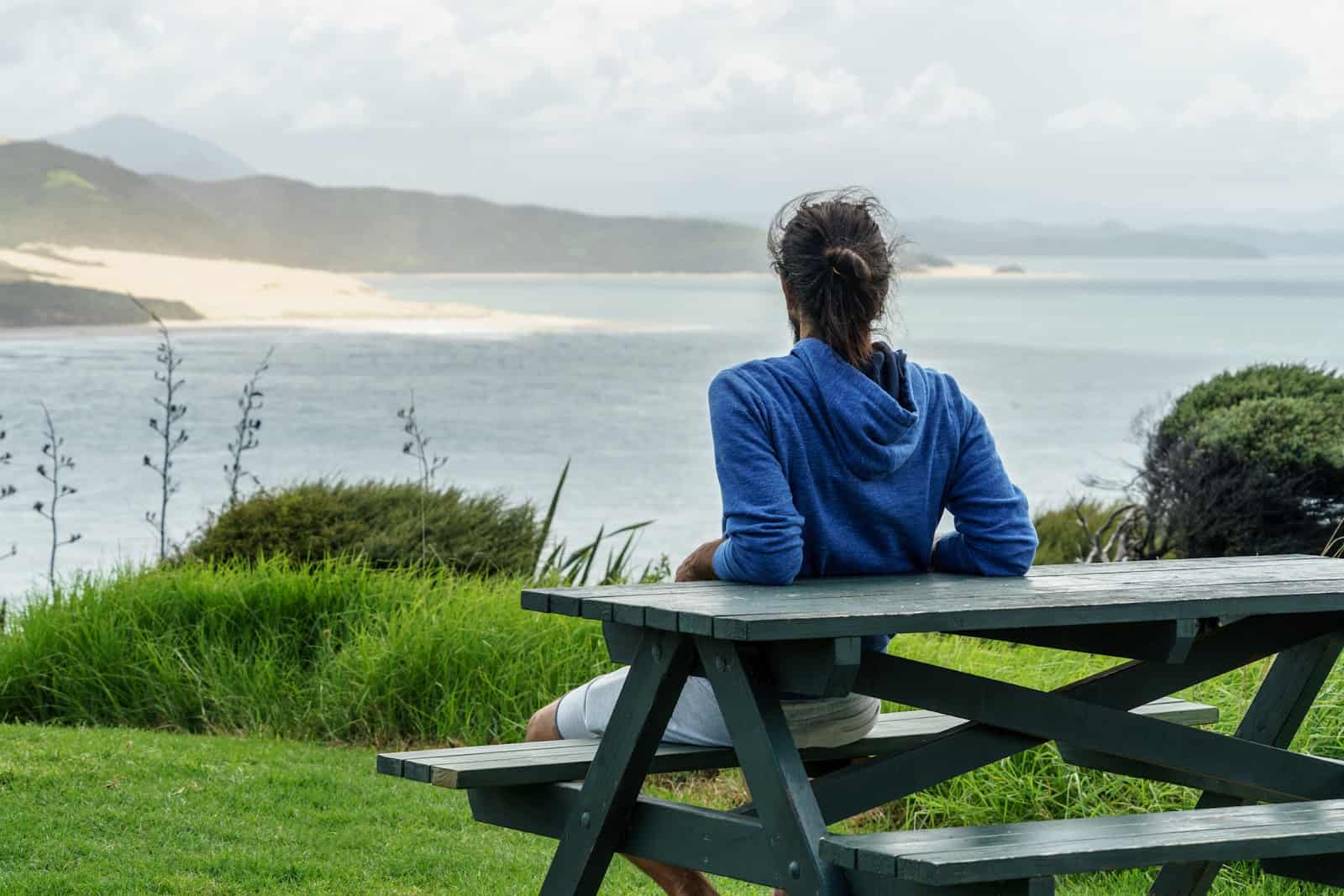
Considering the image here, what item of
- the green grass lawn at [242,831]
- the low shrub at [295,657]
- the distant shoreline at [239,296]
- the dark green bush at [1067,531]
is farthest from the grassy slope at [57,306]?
the green grass lawn at [242,831]

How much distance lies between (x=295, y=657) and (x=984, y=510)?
381cm

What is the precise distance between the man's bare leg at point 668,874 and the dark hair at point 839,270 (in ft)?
3.09

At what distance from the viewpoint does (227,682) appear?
19.2 feet

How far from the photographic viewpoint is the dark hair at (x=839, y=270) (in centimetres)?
283

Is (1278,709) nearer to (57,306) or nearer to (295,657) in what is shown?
(295,657)

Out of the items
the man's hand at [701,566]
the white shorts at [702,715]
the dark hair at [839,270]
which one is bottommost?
the white shorts at [702,715]

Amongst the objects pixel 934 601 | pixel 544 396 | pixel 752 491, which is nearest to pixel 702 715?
pixel 752 491

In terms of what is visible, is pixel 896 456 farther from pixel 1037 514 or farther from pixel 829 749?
pixel 1037 514

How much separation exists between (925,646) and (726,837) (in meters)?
3.62

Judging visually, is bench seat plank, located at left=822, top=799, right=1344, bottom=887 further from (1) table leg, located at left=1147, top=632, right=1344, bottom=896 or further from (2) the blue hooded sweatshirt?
(1) table leg, located at left=1147, top=632, right=1344, bottom=896

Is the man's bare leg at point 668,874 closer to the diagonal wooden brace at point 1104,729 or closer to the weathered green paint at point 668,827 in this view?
the weathered green paint at point 668,827

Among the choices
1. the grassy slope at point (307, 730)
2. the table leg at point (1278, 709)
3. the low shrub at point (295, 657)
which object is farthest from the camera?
the low shrub at point (295, 657)

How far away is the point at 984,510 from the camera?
3.00 m

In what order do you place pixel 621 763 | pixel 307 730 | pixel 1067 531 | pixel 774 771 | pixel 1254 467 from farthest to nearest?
pixel 1067 531, pixel 1254 467, pixel 307 730, pixel 621 763, pixel 774 771
